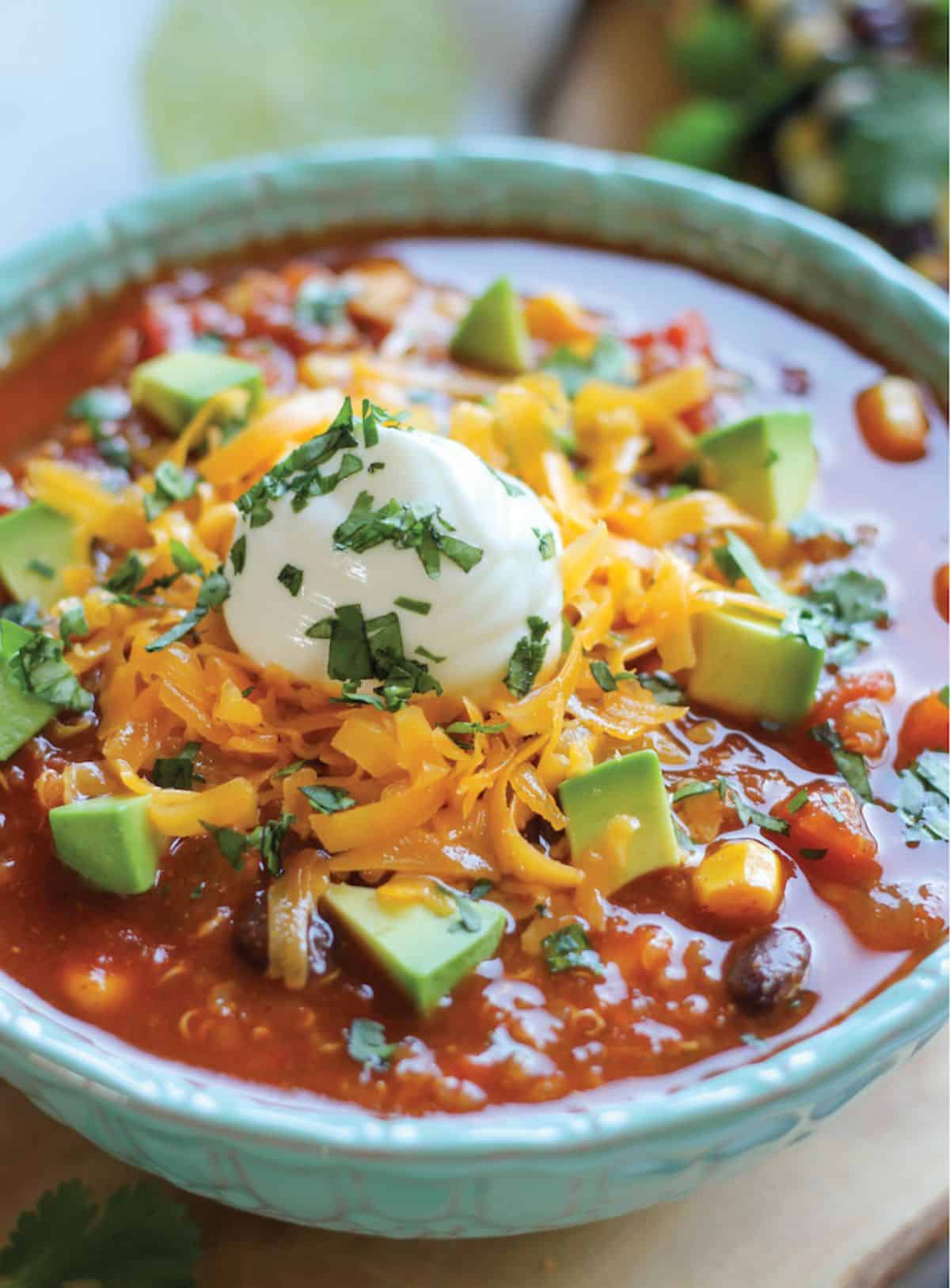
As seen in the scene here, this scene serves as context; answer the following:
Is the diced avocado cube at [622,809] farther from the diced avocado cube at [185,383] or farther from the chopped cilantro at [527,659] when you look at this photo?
the diced avocado cube at [185,383]

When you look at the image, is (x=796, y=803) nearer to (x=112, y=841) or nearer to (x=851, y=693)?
(x=851, y=693)

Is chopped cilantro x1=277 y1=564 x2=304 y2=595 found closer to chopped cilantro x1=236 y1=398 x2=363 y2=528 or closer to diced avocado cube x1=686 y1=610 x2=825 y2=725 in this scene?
chopped cilantro x1=236 y1=398 x2=363 y2=528

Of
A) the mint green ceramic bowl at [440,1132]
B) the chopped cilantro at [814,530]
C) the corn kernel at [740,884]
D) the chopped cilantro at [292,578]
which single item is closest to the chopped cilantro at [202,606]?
the chopped cilantro at [292,578]

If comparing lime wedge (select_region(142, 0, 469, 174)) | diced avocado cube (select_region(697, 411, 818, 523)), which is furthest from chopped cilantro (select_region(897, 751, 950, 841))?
lime wedge (select_region(142, 0, 469, 174))

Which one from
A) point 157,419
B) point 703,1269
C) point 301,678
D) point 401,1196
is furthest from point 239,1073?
point 157,419

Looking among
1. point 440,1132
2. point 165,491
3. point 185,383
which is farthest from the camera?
point 185,383

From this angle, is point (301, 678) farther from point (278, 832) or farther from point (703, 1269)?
point (703, 1269)

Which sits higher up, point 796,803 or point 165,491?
point 165,491

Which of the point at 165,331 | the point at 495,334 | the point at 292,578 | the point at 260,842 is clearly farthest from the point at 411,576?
the point at 165,331
